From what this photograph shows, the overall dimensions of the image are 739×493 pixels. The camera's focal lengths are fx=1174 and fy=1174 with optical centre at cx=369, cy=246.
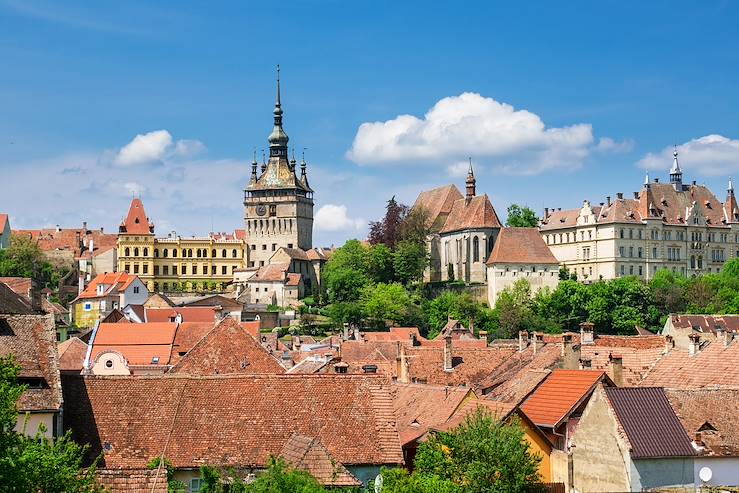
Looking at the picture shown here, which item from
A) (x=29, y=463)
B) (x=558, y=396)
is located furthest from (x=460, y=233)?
(x=29, y=463)

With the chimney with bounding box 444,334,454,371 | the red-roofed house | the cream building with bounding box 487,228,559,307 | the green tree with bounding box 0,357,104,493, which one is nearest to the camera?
the green tree with bounding box 0,357,104,493

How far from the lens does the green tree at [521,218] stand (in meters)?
148

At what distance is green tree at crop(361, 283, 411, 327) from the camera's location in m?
120

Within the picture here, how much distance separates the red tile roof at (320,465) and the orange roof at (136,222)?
145627 millimetres

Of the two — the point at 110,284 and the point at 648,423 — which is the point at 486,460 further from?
the point at 110,284

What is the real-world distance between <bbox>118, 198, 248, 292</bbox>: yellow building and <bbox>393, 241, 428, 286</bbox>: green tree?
39165mm

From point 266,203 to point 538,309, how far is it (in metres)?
55.6

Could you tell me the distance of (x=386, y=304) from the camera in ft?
397

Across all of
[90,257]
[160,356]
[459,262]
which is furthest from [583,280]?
[160,356]

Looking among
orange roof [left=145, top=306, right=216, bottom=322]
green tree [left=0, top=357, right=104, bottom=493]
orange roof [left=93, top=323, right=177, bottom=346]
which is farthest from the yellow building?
green tree [left=0, top=357, right=104, bottom=493]

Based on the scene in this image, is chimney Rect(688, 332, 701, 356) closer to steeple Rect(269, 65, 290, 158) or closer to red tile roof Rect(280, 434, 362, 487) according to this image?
red tile roof Rect(280, 434, 362, 487)

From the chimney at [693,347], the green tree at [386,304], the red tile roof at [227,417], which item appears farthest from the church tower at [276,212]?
the red tile roof at [227,417]

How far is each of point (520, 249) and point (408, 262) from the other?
13362 millimetres

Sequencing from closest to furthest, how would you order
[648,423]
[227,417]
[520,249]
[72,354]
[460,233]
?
[648,423], [227,417], [72,354], [520,249], [460,233]
